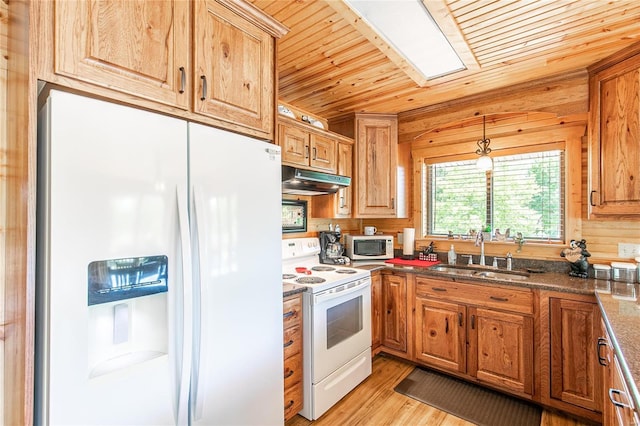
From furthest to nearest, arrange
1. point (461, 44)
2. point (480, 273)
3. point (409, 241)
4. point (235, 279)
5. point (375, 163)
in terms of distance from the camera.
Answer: point (409, 241) < point (375, 163) < point (480, 273) < point (461, 44) < point (235, 279)

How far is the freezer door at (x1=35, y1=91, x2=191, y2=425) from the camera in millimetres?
902

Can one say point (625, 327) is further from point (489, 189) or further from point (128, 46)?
point (128, 46)

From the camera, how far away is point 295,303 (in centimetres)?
207

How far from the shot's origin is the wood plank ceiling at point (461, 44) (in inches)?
64.4

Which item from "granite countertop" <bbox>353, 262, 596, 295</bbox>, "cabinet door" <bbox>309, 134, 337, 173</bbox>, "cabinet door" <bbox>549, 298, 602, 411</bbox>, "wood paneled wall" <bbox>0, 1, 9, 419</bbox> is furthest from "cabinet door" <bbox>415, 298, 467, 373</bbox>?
"wood paneled wall" <bbox>0, 1, 9, 419</bbox>

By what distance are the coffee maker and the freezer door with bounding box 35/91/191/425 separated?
2.04 meters

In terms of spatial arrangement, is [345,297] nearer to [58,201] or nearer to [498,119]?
[58,201]

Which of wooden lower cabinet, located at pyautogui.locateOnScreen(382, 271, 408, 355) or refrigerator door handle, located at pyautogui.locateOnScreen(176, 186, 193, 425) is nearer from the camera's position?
refrigerator door handle, located at pyautogui.locateOnScreen(176, 186, 193, 425)

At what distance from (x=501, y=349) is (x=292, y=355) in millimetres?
1620

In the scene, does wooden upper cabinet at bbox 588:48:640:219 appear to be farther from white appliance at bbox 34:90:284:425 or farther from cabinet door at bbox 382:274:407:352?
white appliance at bbox 34:90:284:425

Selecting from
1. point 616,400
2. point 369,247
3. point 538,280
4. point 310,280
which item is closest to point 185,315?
point 310,280

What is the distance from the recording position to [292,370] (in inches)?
80.4

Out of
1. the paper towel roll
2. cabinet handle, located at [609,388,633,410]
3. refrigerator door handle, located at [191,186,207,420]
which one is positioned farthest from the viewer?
the paper towel roll

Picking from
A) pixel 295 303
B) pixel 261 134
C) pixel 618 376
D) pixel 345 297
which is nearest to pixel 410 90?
pixel 261 134
